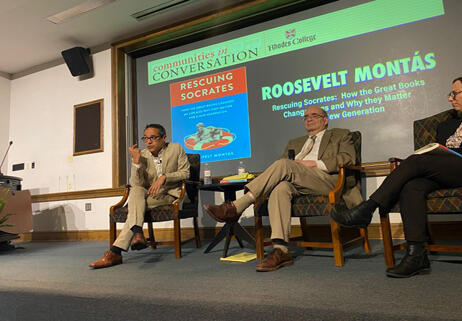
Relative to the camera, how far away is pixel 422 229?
1.60 m

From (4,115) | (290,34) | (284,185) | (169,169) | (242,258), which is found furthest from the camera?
(4,115)

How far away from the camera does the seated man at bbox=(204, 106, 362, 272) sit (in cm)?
194

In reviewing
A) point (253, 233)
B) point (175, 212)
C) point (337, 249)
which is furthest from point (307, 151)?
point (253, 233)

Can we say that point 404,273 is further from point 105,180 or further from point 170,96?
point 105,180

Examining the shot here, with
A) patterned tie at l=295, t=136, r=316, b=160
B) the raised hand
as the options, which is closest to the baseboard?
patterned tie at l=295, t=136, r=316, b=160

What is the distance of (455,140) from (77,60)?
447cm

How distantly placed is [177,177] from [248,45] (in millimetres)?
1956

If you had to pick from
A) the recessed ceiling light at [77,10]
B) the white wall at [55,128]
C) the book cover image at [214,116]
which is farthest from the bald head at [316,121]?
the white wall at [55,128]

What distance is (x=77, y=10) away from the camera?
390 cm

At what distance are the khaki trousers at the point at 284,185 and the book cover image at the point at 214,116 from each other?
5.15 ft

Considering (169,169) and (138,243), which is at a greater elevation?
(169,169)

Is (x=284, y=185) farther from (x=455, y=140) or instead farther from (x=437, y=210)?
(x=455, y=140)

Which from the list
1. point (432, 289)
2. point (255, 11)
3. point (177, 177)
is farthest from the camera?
point (255, 11)

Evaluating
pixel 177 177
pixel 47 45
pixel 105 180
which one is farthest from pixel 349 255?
pixel 47 45
